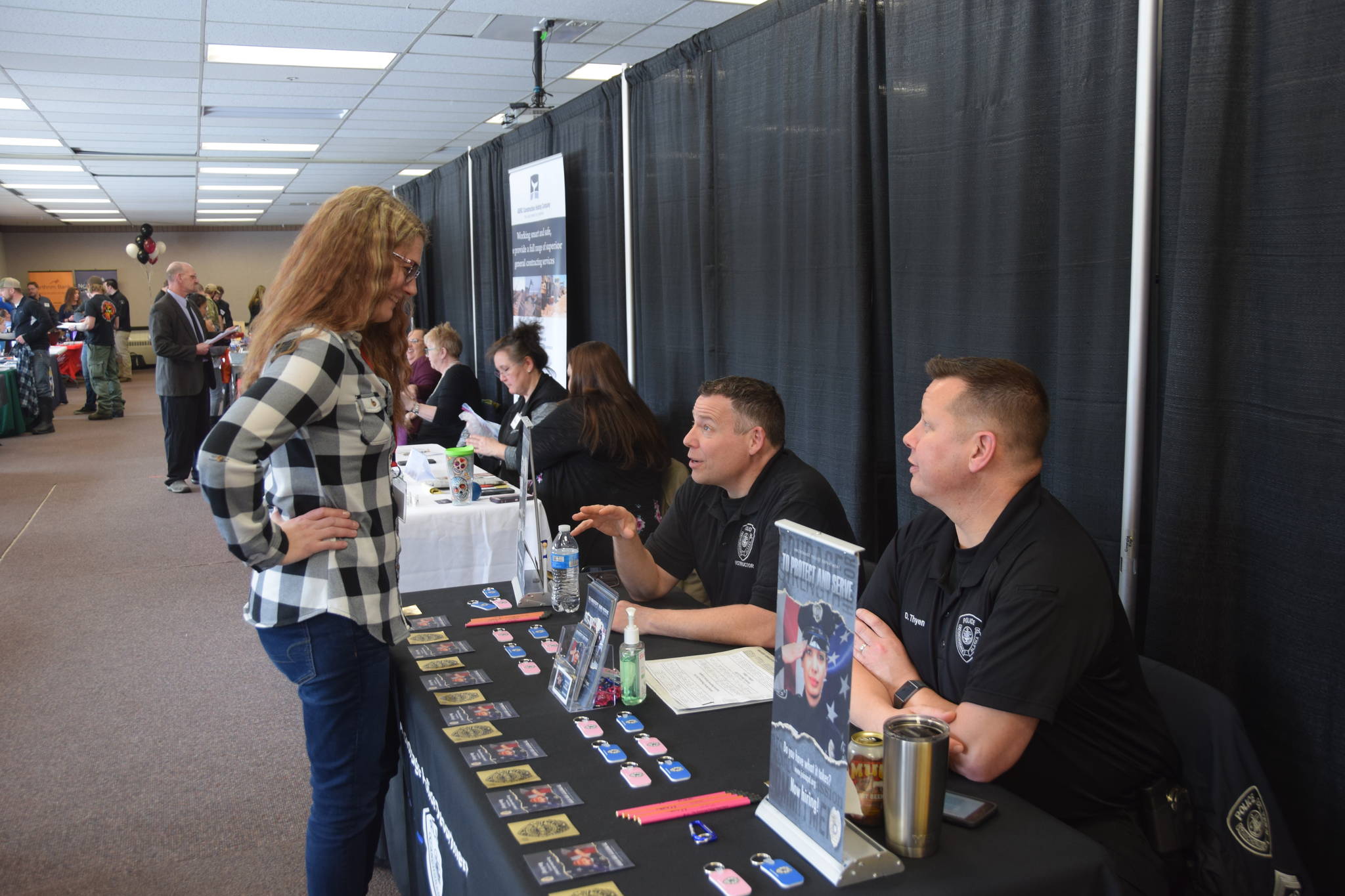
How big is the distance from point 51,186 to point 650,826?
12.6 meters

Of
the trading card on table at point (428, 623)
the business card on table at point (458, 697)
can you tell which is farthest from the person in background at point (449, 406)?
the business card on table at point (458, 697)

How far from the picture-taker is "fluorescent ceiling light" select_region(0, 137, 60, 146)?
25.9 feet

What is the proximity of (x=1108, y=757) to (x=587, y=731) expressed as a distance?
0.76 meters

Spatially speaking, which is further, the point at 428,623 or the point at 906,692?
the point at 428,623

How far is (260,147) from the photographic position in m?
8.62

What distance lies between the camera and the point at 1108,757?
147 centimetres

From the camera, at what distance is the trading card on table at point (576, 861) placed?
112 cm

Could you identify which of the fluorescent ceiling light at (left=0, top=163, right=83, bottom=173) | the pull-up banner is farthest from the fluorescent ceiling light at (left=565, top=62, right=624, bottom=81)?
the fluorescent ceiling light at (left=0, top=163, right=83, bottom=173)

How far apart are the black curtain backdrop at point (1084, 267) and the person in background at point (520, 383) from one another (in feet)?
2.32

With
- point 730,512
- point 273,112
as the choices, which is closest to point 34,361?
point 273,112

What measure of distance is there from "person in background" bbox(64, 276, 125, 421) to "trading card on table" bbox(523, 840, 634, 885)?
9969 mm

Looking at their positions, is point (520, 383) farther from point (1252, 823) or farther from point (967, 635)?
point (1252, 823)

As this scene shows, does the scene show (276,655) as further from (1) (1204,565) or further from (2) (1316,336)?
(2) (1316,336)

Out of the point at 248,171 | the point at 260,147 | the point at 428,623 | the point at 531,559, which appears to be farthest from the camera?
the point at 248,171
